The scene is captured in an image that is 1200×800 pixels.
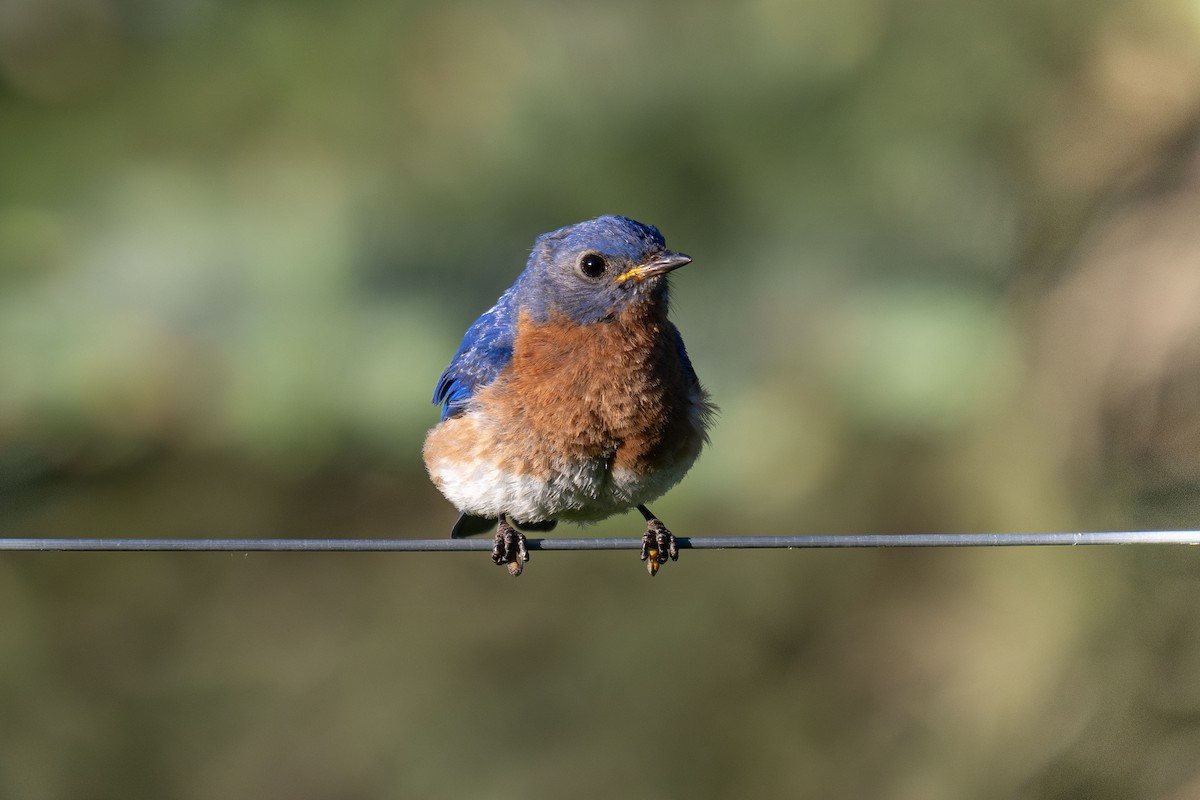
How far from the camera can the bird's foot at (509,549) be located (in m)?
4.60

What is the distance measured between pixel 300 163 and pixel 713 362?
9.13ft

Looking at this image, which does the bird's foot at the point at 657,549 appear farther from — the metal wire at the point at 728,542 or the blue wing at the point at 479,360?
the metal wire at the point at 728,542

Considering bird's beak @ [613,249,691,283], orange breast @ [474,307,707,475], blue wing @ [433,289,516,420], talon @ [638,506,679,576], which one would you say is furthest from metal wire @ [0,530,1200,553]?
bird's beak @ [613,249,691,283]

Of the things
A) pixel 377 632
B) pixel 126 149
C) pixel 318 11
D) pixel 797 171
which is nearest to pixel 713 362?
pixel 797 171

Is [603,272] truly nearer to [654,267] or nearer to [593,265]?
[593,265]

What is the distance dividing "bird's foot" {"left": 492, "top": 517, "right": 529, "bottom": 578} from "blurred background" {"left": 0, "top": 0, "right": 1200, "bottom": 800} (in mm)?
2865

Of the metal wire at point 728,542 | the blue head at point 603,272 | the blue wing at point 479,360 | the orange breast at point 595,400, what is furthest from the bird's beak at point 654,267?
the metal wire at point 728,542

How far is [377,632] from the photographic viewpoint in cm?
861

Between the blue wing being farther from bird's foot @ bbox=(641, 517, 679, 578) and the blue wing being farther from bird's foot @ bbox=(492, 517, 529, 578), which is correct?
bird's foot @ bbox=(641, 517, 679, 578)

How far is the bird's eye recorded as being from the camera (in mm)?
4742

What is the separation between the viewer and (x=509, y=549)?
4.62 meters

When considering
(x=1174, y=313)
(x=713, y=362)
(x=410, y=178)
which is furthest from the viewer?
(x=410, y=178)

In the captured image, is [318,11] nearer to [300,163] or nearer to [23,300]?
[300,163]

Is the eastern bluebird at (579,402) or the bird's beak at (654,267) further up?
the bird's beak at (654,267)
